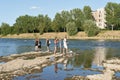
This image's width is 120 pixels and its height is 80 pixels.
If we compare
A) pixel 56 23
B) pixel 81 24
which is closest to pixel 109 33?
pixel 81 24

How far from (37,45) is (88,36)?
365 feet

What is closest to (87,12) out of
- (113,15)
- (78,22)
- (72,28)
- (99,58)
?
(78,22)

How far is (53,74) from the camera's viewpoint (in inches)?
A: 1159

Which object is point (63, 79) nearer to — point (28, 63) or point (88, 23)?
point (28, 63)

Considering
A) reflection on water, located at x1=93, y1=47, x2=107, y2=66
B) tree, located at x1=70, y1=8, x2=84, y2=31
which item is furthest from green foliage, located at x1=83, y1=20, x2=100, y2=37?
reflection on water, located at x1=93, y1=47, x2=107, y2=66

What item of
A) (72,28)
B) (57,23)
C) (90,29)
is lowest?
(90,29)

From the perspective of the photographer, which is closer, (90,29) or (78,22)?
(90,29)

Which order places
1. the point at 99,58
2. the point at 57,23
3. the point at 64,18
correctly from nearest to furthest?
the point at 99,58 < the point at 57,23 < the point at 64,18

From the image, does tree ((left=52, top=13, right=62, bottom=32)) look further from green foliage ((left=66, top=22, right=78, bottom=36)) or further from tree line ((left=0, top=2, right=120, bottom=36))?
green foliage ((left=66, top=22, right=78, bottom=36))

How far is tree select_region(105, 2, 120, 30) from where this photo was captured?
170 m

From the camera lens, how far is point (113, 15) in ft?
574

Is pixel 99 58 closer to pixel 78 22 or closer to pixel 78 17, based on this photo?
pixel 78 22

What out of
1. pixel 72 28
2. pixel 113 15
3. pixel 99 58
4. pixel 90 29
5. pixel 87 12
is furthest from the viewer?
pixel 87 12

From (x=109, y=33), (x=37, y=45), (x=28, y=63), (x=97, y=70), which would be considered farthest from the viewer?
(x=109, y=33)
